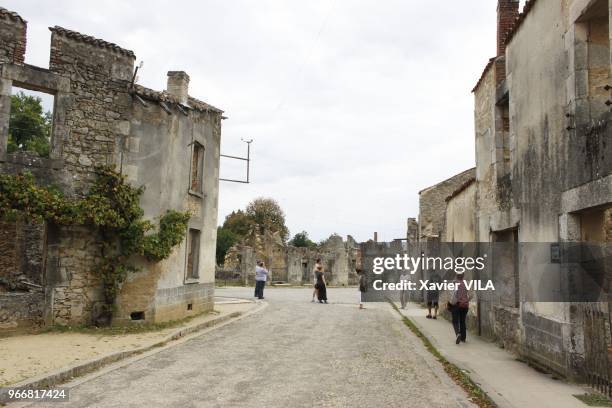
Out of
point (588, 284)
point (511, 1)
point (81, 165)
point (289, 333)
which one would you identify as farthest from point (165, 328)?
point (511, 1)

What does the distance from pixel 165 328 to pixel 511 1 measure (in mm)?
11438

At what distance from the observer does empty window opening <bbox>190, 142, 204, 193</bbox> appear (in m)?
15.7

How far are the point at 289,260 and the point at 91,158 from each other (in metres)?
29.5

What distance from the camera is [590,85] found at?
7.34m

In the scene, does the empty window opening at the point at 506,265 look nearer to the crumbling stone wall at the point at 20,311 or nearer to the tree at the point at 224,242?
the crumbling stone wall at the point at 20,311

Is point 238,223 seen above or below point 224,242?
above

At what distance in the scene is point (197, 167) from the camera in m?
16.0

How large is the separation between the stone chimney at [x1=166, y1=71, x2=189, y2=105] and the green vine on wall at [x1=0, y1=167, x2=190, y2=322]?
3.29 m

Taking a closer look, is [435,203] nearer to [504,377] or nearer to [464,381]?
[504,377]

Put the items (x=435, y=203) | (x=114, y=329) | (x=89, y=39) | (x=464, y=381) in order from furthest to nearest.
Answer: (x=435, y=203) < (x=89, y=39) < (x=114, y=329) < (x=464, y=381)

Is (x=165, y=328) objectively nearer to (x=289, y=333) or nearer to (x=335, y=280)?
(x=289, y=333)

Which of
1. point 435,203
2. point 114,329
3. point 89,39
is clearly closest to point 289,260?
point 435,203

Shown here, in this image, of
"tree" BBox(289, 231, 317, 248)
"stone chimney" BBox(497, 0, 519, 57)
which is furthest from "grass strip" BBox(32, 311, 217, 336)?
"tree" BBox(289, 231, 317, 248)

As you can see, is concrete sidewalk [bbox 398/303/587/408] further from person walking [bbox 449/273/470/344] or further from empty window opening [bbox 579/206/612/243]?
empty window opening [bbox 579/206/612/243]
